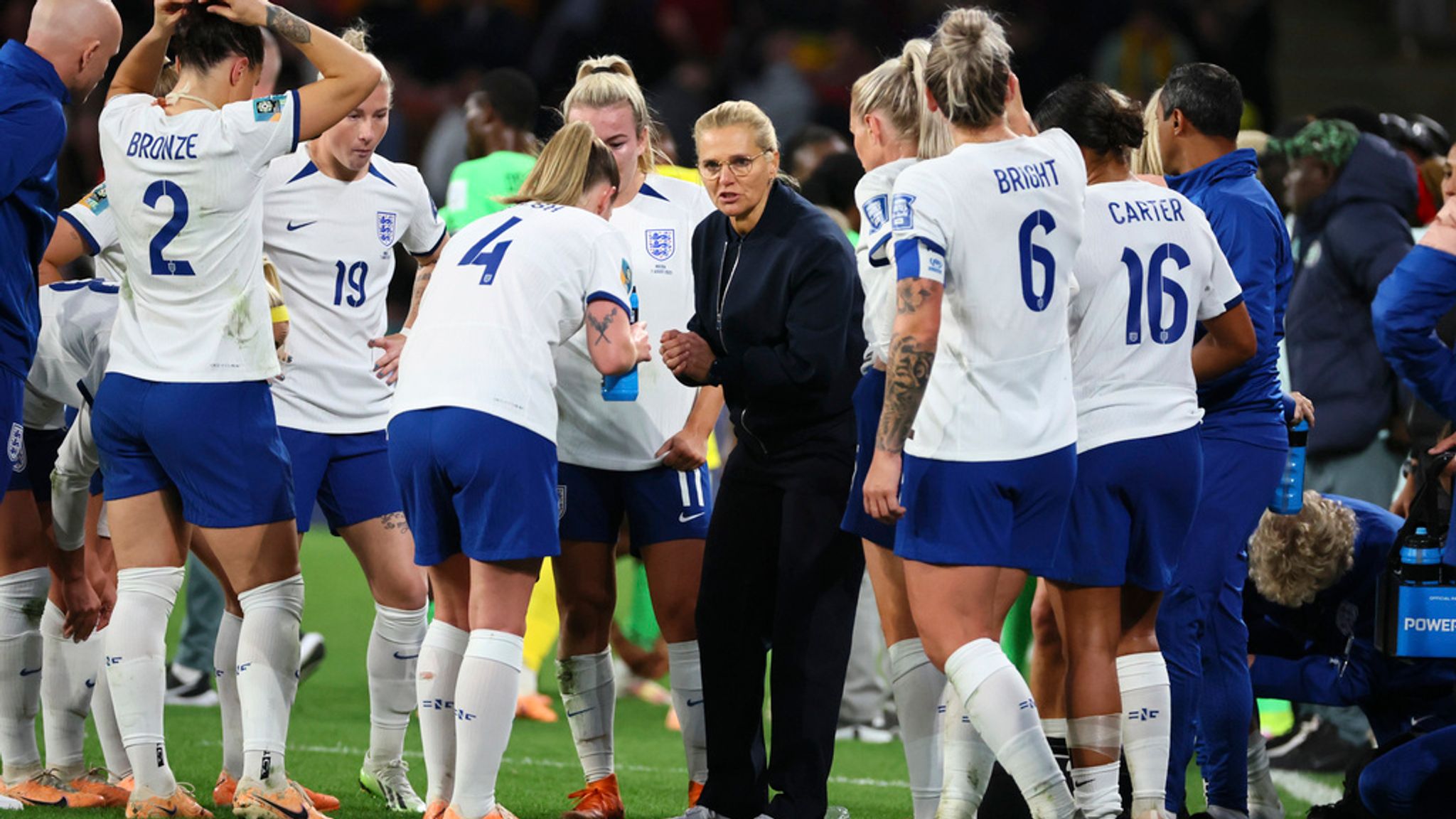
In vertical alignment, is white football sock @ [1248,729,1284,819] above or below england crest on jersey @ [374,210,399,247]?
below

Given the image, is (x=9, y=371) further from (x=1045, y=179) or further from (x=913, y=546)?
(x=1045, y=179)

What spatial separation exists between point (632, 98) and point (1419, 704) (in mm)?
3447

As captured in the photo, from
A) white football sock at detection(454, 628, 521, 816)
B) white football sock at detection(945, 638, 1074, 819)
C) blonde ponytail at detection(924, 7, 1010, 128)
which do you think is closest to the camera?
white football sock at detection(945, 638, 1074, 819)

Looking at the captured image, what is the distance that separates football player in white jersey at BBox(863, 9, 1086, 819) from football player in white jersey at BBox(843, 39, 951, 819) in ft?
1.38

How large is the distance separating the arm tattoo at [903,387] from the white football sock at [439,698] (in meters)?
1.42

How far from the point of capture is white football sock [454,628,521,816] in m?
4.73

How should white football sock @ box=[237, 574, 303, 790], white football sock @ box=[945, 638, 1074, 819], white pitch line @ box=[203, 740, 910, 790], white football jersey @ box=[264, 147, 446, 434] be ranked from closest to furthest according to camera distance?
1. white football sock @ box=[945, 638, 1074, 819]
2. white football sock @ box=[237, 574, 303, 790]
3. white football jersey @ box=[264, 147, 446, 434]
4. white pitch line @ box=[203, 740, 910, 790]

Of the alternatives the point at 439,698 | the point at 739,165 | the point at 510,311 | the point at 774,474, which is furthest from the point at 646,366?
the point at 439,698

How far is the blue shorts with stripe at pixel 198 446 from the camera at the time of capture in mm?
4902

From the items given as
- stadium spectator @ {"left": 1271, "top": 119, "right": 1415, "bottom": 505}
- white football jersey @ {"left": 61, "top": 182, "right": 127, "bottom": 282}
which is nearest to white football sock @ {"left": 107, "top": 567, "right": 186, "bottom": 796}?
white football jersey @ {"left": 61, "top": 182, "right": 127, "bottom": 282}

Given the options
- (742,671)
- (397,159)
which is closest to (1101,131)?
(742,671)

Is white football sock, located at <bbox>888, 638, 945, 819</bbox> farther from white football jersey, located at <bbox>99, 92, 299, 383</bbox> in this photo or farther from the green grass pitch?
white football jersey, located at <bbox>99, 92, 299, 383</bbox>

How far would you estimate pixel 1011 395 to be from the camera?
4.49 meters

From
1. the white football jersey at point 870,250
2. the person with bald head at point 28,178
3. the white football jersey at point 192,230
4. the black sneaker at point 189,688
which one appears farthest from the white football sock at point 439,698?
the black sneaker at point 189,688
